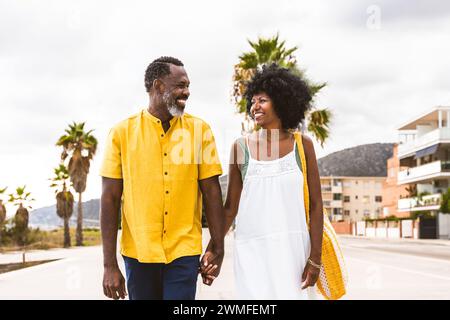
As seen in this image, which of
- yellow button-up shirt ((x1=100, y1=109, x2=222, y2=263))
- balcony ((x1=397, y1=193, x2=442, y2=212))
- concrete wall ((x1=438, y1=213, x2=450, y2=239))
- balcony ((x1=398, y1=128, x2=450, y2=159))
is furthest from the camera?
balcony ((x1=397, y1=193, x2=442, y2=212))

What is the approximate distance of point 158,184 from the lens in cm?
346

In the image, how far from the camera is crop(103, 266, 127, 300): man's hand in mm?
3545

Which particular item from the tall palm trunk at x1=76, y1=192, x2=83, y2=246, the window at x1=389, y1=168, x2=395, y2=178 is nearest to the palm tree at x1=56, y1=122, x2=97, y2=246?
the tall palm trunk at x1=76, y1=192, x2=83, y2=246

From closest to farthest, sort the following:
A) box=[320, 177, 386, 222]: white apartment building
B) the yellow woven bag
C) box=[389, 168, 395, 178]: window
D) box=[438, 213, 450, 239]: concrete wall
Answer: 1. the yellow woven bag
2. box=[438, 213, 450, 239]: concrete wall
3. box=[389, 168, 395, 178]: window
4. box=[320, 177, 386, 222]: white apartment building

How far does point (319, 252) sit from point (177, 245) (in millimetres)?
797

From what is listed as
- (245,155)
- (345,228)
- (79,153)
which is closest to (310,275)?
(245,155)

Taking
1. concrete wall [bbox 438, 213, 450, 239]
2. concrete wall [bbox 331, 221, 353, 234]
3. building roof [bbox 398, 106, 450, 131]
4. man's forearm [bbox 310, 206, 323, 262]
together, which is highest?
building roof [bbox 398, 106, 450, 131]

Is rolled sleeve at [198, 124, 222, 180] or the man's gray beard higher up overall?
the man's gray beard

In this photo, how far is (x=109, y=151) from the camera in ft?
11.6

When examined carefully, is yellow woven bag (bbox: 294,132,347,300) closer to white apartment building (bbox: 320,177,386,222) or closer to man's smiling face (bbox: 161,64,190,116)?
man's smiling face (bbox: 161,64,190,116)

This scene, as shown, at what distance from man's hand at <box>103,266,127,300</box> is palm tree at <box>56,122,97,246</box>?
4463 centimetres

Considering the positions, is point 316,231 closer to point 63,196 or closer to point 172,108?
point 172,108

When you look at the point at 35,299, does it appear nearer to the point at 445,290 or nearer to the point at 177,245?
the point at 445,290

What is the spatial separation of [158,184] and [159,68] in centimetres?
60
